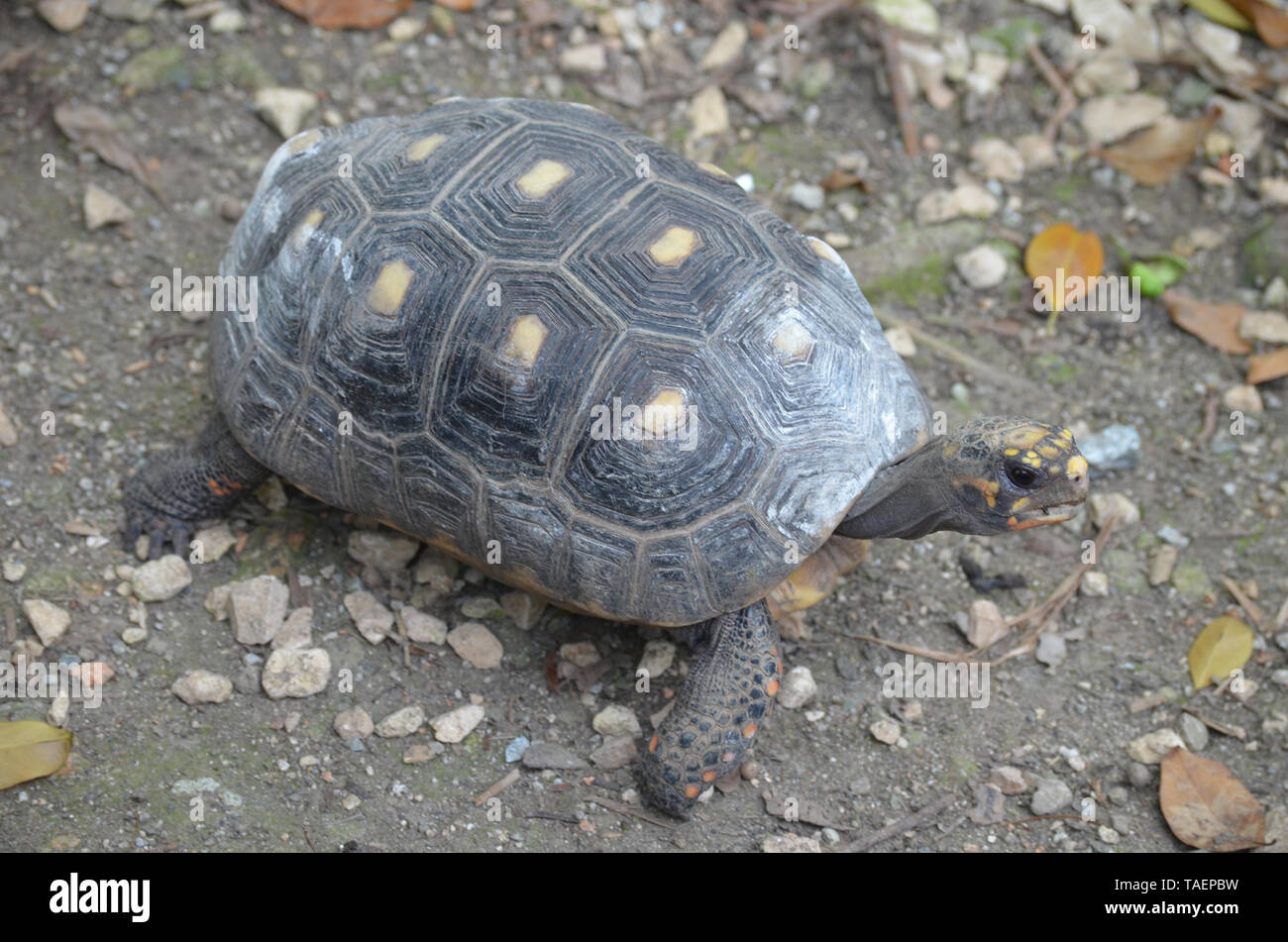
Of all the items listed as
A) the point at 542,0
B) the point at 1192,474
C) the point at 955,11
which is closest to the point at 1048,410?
the point at 1192,474

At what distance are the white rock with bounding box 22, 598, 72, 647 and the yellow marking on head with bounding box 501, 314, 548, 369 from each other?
5.58ft

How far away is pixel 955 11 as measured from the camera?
5820 millimetres

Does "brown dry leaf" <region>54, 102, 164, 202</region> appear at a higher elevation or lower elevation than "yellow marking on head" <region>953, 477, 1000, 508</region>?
lower

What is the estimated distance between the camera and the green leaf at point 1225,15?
227 inches

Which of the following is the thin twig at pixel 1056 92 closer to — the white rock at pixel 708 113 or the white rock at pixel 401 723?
the white rock at pixel 708 113

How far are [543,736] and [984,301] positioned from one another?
280 centimetres

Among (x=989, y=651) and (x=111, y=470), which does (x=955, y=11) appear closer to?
(x=989, y=651)

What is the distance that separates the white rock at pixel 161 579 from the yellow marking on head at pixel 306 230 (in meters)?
1.17

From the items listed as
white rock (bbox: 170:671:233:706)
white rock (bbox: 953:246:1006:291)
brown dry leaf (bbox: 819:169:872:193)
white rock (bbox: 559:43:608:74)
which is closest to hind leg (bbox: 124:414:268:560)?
white rock (bbox: 170:671:233:706)

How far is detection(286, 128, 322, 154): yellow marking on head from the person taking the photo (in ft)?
13.3

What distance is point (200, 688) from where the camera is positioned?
11.9 feet

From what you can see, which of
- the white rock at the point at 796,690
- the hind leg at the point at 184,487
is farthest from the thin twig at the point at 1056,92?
the hind leg at the point at 184,487

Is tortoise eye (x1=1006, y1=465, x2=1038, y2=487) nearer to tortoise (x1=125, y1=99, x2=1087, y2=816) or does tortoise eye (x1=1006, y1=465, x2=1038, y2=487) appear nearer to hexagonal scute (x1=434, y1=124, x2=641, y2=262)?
tortoise (x1=125, y1=99, x2=1087, y2=816)

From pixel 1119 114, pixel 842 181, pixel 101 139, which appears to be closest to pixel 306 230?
pixel 101 139
